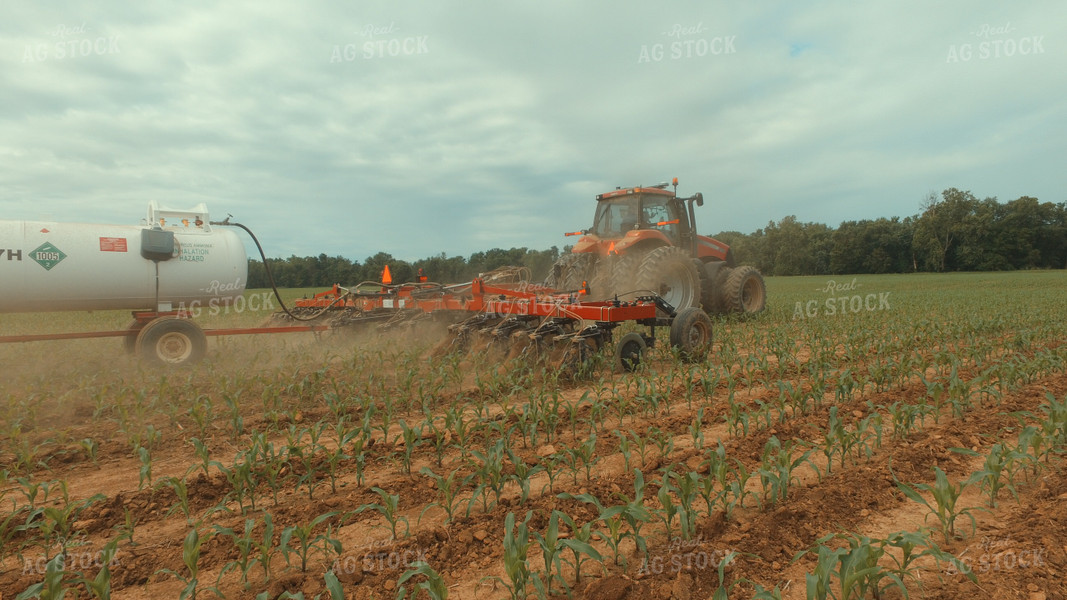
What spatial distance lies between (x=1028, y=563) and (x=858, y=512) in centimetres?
65

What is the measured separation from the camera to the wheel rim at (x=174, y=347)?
6.07 meters

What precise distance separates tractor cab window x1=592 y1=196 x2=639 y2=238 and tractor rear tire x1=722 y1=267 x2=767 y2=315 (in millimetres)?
2298

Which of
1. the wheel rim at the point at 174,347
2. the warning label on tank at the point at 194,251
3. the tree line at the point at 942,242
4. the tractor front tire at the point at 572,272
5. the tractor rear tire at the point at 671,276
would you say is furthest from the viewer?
the tree line at the point at 942,242

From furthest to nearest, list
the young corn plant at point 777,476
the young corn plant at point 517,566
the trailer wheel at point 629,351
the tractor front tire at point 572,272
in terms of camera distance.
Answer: the tractor front tire at point 572,272, the trailer wheel at point 629,351, the young corn plant at point 777,476, the young corn plant at point 517,566

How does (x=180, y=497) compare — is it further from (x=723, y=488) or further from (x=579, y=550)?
(x=723, y=488)

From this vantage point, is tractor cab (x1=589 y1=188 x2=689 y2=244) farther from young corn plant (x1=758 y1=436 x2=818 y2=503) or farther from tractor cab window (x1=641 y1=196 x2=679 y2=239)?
young corn plant (x1=758 y1=436 x2=818 y2=503)

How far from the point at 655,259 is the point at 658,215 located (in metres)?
1.96

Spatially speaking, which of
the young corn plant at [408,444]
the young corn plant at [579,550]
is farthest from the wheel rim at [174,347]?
the young corn plant at [579,550]

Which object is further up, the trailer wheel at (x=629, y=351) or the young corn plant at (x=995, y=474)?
the trailer wheel at (x=629, y=351)

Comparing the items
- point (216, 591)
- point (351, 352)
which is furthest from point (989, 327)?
point (216, 591)

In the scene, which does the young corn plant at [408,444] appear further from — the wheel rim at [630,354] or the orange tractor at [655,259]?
the orange tractor at [655,259]

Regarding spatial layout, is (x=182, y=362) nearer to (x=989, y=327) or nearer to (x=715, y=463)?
(x=715, y=463)

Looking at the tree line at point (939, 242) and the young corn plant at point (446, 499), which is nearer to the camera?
the young corn plant at point (446, 499)

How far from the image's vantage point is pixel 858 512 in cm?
273
